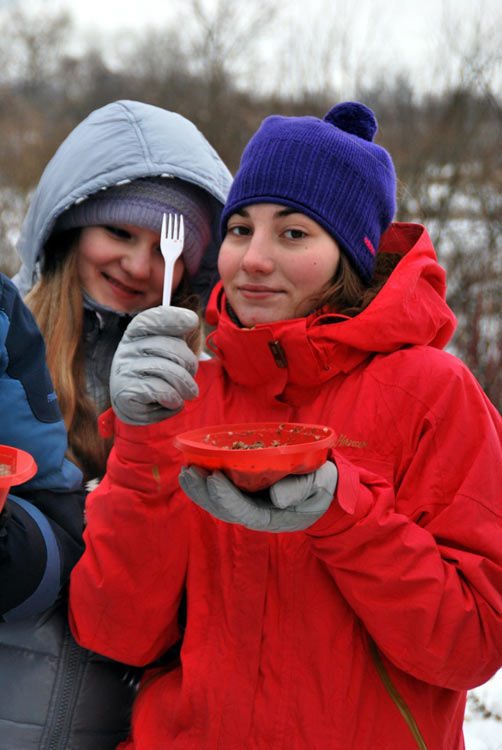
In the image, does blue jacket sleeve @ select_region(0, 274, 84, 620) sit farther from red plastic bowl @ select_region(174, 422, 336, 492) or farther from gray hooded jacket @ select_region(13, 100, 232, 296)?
gray hooded jacket @ select_region(13, 100, 232, 296)

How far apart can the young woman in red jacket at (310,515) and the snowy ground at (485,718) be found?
1.51 m

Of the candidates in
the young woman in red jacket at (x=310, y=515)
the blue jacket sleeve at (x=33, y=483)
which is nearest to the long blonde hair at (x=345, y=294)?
the young woman in red jacket at (x=310, y=515)

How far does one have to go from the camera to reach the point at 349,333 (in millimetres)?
1533

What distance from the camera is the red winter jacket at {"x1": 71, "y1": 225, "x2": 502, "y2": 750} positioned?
1.35 meters

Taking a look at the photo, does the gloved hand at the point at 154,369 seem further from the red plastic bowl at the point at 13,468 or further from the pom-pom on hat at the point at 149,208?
the pom-pom on hat at the point at 149,208

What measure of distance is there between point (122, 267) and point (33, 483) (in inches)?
35.3

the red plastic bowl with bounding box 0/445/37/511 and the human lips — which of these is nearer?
the red plastic bowl with bounding box 0/445/37/511

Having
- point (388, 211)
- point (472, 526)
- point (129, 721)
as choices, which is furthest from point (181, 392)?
point (129, 721)

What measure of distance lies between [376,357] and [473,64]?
7.01 m

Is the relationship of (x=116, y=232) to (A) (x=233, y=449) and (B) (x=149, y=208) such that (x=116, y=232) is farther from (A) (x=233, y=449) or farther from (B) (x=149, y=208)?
(A) (x=233, y=449)

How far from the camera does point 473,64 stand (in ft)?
24.1

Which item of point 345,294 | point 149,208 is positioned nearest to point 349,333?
point 345,294

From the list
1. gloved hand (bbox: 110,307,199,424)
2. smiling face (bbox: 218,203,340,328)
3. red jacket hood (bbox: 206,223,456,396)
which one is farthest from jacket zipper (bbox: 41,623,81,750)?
smiling face (bbox: 218,203,340,328)

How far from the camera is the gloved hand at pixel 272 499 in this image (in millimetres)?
1208
